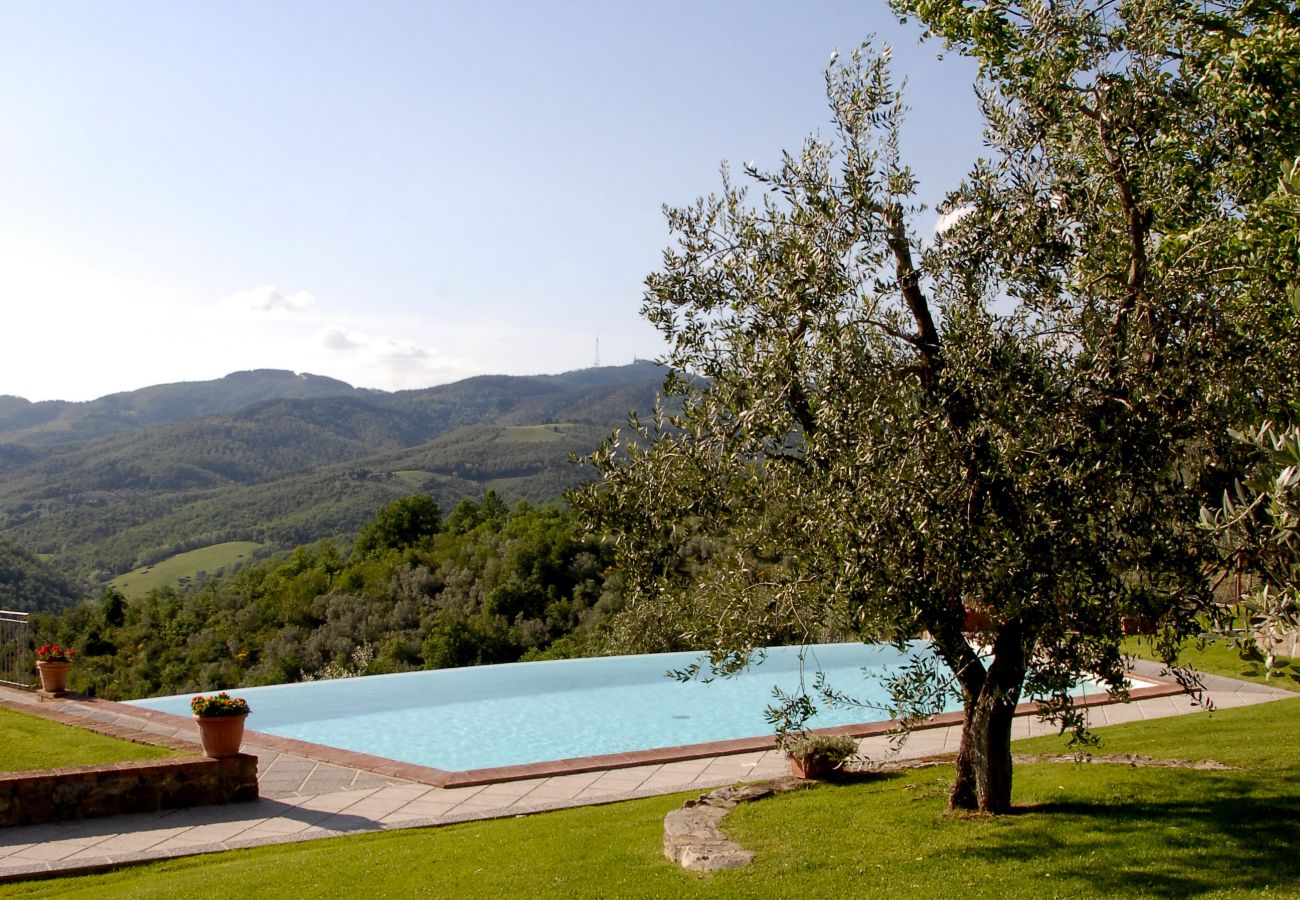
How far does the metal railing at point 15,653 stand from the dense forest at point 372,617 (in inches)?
195

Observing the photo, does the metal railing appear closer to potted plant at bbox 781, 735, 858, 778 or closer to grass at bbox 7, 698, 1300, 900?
grass at bbox 7, 698, 1300, 900

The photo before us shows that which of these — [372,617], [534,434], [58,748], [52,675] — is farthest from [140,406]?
[58,748]

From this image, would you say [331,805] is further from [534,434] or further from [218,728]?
[534,434]

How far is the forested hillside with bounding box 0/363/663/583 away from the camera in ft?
203

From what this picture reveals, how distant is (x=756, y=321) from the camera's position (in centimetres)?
621

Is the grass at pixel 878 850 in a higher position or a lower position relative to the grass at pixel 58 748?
lower

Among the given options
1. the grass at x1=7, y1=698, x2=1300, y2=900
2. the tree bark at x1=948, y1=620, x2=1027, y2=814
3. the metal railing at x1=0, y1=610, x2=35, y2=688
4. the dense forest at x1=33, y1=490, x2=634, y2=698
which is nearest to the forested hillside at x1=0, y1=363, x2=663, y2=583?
the dense forest at x1=33, y1=490, x2=634, y2=698

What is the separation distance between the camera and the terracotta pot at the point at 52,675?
14062 millimetres

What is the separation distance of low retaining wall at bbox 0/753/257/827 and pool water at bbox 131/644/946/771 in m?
3.39

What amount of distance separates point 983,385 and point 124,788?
337 inches

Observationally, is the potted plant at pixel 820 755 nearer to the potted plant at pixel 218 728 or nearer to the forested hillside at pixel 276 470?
the potted plant at pixel 218 728

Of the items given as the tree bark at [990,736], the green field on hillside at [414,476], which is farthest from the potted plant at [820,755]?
the green field on hillside at [414,476]

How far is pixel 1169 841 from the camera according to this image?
6.60 meters

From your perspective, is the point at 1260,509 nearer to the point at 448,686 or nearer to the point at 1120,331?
the point at 1120,331
